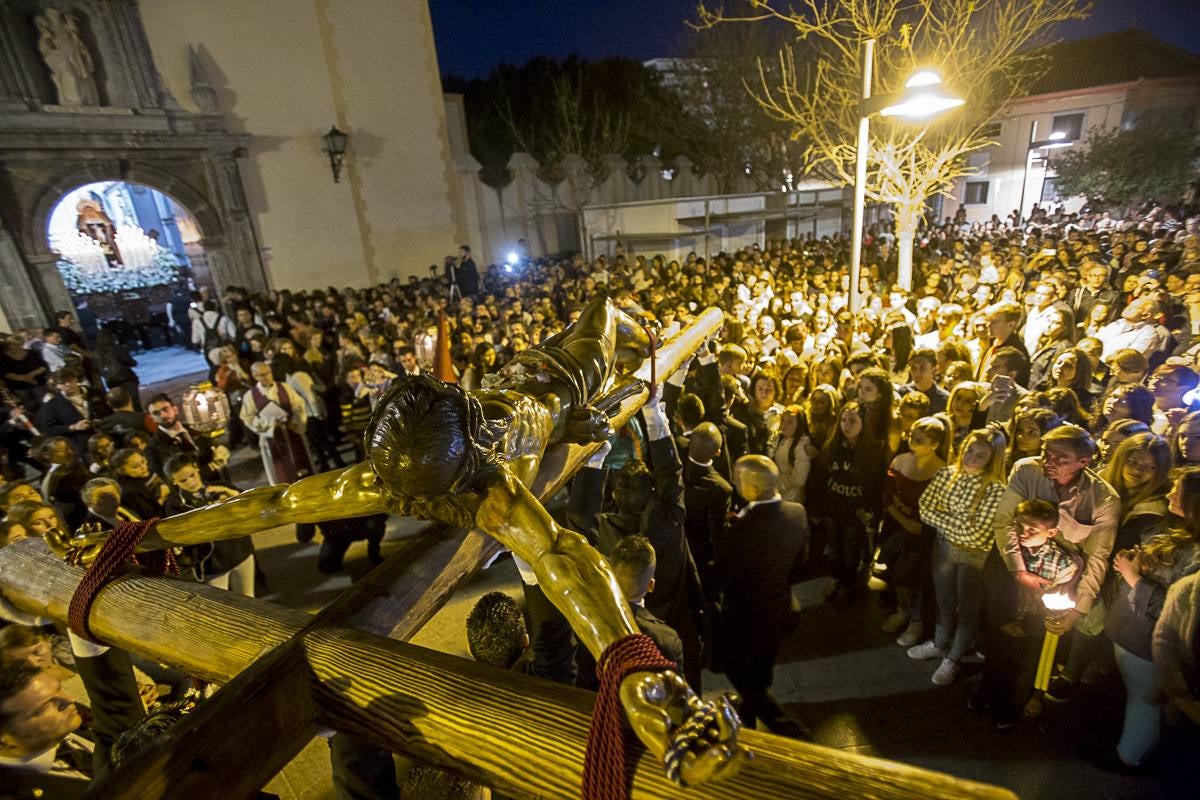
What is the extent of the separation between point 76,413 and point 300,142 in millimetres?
10683

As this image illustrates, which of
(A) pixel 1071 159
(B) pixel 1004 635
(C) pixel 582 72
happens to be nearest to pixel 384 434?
(B) pixel 1004 635

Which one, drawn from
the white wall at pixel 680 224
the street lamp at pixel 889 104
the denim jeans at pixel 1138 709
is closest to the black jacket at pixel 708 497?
the denim jeans at pixel 1138 709

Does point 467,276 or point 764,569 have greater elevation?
point 467,276

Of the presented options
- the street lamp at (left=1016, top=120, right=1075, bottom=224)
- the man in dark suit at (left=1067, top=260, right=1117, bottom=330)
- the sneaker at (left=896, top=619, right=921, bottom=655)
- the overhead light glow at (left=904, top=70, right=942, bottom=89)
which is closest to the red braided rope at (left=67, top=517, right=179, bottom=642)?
the sneaker at (left=896, top=619, right=921, bottom=655)

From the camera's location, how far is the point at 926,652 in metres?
3.72

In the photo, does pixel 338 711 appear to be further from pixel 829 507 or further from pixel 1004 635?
pixel 829 507

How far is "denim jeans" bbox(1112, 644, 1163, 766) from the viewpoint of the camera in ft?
8.87

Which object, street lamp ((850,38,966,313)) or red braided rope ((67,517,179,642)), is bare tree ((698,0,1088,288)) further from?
red braided rope ((67,517,179,642))

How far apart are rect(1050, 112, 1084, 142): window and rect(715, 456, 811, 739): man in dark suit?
1546 inches

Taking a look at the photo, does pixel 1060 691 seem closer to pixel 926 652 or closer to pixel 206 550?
pixel 926 652

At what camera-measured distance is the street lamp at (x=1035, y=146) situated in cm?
3003

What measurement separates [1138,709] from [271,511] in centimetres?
398

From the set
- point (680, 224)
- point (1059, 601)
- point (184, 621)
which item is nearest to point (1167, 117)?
point (680, 224)

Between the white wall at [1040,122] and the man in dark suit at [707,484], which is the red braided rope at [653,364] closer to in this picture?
the man in dark suit at [707,484]
